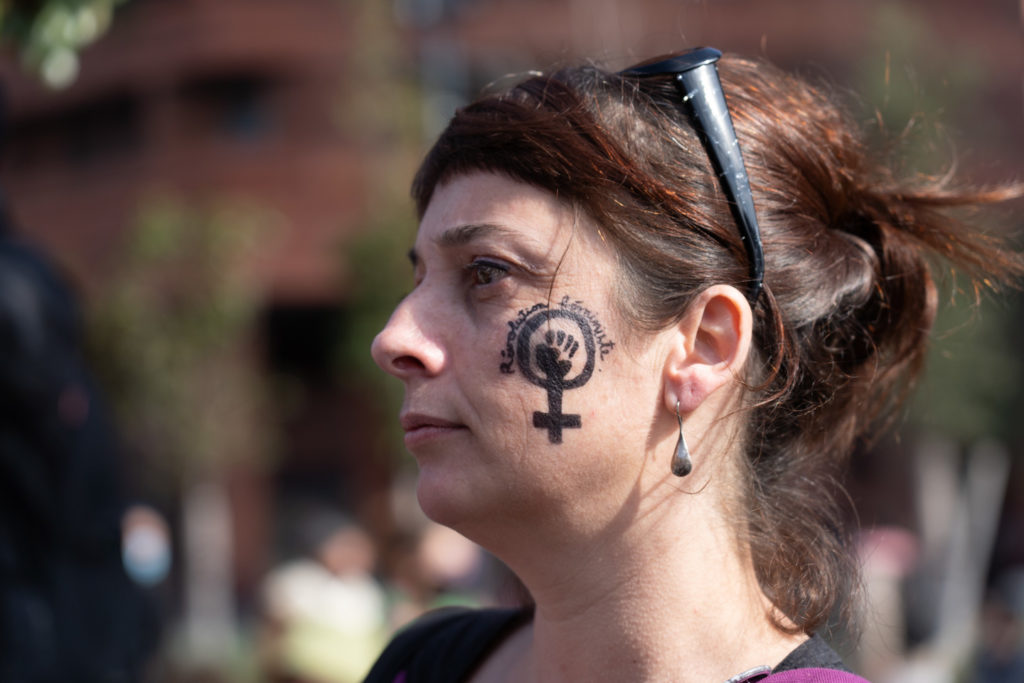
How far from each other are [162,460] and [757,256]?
1519 centimetres

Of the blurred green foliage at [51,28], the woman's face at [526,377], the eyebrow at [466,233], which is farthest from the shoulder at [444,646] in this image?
the blurred green foliage at [51,28]

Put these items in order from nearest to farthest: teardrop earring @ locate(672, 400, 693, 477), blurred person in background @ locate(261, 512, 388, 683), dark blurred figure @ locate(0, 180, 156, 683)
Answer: teardrop earring @ locate(672, 400, 693, 477), dark blurred figure @ locate(0, 180, 156, 683), blurred person in background @ locate(261, 512, 388, 683)

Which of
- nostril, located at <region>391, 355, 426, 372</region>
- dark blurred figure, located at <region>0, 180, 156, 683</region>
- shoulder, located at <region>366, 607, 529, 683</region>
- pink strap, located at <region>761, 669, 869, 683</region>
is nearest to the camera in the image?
pink strap, located at <region>761, 669, 869, 683</region>

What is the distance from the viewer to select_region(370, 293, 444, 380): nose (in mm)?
1894

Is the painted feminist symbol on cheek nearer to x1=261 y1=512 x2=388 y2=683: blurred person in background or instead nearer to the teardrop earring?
the teardrop earring

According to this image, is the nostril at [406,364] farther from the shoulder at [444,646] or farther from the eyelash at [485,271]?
the shoulder at [444,646]

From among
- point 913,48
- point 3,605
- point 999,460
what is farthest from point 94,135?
point 3,605

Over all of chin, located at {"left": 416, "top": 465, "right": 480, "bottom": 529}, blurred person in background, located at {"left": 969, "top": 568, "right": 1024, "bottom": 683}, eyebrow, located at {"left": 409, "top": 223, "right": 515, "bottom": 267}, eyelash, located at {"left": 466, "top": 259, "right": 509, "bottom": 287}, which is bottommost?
blurred person in background, located at {"left": 969, "top": 568, "right": 1024, "bottom": 683}

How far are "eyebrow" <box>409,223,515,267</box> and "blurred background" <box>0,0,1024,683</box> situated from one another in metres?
0.54

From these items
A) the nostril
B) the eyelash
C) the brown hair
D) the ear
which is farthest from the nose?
the ear

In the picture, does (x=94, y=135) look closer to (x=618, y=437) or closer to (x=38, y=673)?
(x=38, y=673)

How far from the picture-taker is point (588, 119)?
1.88 metres

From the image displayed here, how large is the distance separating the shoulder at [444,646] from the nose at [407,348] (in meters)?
0.58

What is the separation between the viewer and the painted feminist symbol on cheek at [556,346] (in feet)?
6.12
